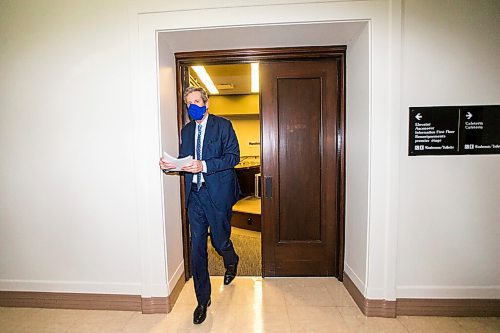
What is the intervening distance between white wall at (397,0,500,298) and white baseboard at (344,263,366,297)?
0.28m

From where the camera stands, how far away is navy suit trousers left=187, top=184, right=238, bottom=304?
204 cm

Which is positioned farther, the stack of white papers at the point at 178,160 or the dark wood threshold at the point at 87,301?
the dark wood threshold at the point at 87,301

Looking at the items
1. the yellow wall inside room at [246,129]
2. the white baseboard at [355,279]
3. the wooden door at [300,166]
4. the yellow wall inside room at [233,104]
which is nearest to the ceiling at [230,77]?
the yellow wall inside room at [233,104]

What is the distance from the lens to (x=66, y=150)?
214 cm

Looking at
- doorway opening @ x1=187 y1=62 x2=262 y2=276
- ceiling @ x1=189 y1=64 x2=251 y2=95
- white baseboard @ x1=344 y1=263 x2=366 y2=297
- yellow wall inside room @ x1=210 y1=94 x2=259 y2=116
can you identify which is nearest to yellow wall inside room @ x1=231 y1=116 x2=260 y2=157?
doorway opening @ x1=187 y1=62 x2=262 y2=276

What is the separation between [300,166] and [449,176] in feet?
4.14

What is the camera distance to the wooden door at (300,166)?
2.57 meters

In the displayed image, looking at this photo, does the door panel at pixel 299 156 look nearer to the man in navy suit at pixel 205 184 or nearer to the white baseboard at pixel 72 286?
the man in navy suit at pixel 205 184

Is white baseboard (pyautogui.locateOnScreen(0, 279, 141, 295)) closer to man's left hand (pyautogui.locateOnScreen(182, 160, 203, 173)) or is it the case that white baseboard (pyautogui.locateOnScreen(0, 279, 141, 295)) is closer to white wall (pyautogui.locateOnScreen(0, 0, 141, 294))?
white wall (pyautogui.locateOnScreen(0, 0, 141, 294))

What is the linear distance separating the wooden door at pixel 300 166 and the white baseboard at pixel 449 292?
72 centimetres

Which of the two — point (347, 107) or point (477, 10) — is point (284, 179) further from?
point (477, 10)

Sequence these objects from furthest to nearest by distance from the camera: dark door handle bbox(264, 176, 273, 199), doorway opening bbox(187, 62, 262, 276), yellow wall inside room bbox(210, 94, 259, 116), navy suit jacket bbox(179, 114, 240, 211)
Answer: yellow wall inside room bbox(210, 94, 259, 116) < doorway opening bbox(187, 62, 262, 276) < dark door handle bbox(264, 176, 273, 199) < navy suit jacket bbox(179, 114, 240, 211)

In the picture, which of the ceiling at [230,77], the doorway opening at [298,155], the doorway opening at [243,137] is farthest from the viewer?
the ceiling at [230,77]

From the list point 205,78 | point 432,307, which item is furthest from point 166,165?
point 205,78
